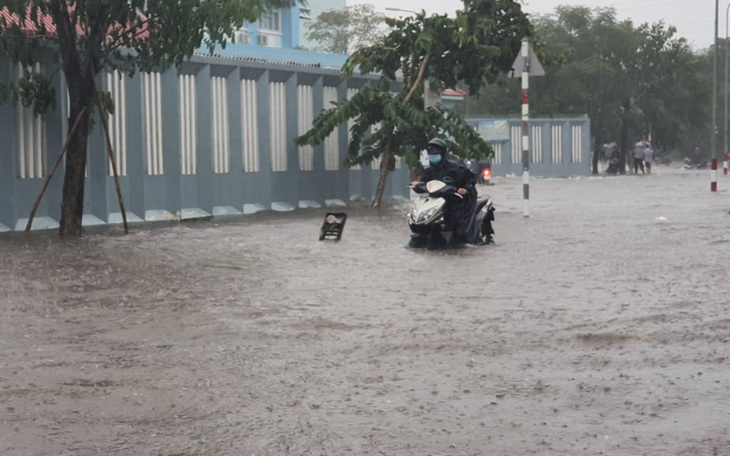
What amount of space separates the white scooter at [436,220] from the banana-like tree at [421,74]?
9775mm

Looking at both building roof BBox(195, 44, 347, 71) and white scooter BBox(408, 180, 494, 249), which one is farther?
building roof BBox(195, 44, 347, 71)

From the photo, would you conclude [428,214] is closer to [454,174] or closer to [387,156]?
[454,174]

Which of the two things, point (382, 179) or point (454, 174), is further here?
point (382, 179)

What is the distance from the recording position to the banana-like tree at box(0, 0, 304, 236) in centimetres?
1916

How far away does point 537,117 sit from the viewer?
212 ft

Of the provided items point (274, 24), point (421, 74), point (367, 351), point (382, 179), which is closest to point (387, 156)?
point (382, 179)

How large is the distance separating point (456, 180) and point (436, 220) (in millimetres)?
749

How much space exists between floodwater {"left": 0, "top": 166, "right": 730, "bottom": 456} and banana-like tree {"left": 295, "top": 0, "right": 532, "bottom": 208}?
1099 cm

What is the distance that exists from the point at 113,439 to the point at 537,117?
195ft

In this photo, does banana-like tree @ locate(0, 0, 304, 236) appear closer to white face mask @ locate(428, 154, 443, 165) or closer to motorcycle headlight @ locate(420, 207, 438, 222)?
white face mask @ locate(428, 154, 443, 165)

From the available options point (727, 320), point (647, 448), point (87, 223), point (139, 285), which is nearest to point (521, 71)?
point (87, 223)

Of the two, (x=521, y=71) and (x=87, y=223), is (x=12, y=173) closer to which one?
(x=87, y=223)

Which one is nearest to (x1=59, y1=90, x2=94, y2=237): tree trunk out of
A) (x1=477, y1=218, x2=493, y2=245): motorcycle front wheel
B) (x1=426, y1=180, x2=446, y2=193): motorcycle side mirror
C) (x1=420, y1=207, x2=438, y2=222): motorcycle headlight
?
(x1=426, y1=180, x2=446, y2=193): motorcycle side mirror

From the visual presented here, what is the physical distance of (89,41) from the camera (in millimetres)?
19500
